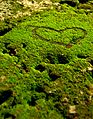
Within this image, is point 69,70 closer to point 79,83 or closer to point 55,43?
point 79,83

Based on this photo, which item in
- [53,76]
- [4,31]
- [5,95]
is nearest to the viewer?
[5,95]

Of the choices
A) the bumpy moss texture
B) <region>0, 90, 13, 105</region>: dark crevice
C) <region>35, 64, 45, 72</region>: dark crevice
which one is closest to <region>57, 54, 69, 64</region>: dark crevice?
the bumpy moss texture

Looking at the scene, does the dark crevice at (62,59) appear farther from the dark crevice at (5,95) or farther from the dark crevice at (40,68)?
the dark crevice at (5,95)

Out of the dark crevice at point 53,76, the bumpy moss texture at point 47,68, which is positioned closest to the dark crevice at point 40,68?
the bumpy moss texture at point 47,68

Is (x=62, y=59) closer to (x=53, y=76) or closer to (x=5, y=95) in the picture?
(x=53, y=76)

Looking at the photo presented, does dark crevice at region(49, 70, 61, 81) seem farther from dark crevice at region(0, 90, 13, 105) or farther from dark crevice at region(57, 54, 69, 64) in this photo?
dark crevice at region(0, 90, 13, 105)

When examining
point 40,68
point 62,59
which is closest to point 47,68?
point 40,68

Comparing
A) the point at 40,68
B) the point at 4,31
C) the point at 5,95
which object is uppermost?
the point at 4,31

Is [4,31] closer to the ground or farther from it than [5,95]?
farther from it

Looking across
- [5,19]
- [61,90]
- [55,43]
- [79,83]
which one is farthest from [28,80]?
[5,19]

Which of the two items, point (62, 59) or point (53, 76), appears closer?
point (53, 76)
